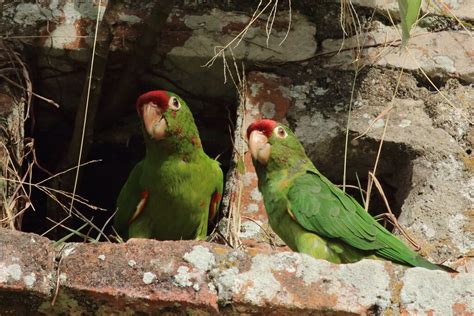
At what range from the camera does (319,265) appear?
2.87m

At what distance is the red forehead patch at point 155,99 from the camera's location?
4.07 m

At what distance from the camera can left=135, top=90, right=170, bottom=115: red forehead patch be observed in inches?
160

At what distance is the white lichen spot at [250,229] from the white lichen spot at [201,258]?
101cm

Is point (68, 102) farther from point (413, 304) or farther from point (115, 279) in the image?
point (413, 304)

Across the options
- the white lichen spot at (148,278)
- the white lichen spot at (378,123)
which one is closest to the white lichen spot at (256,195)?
the white lichen spot at (378,123)

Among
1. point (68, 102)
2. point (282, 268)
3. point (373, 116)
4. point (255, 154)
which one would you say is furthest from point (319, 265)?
point (68, 102)

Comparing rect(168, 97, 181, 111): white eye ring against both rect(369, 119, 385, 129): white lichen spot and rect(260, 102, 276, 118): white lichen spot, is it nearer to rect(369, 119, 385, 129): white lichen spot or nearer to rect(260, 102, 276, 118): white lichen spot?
rect(260, 102, 276, 118): white lichen spot

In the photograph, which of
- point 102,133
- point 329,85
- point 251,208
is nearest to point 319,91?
point 329,85

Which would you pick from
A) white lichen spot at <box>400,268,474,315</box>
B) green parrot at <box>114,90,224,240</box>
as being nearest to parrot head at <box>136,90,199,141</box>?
green parrot at <box>114,90,224,240</box>

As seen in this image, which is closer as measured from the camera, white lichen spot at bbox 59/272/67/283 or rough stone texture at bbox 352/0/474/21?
white lichen spot at bbox 59/272/67/283

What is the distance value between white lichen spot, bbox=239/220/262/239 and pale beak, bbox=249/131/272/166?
0.23 metres

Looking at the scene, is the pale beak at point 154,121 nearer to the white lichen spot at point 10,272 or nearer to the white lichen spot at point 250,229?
the white lichen spot at point 250,229

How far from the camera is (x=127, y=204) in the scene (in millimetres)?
4297

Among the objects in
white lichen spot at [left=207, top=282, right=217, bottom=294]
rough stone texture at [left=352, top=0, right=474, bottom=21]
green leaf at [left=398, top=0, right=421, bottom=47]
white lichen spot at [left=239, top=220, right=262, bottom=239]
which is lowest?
white lichen spot at [left=239, top=220, right=262, bottom=239]
